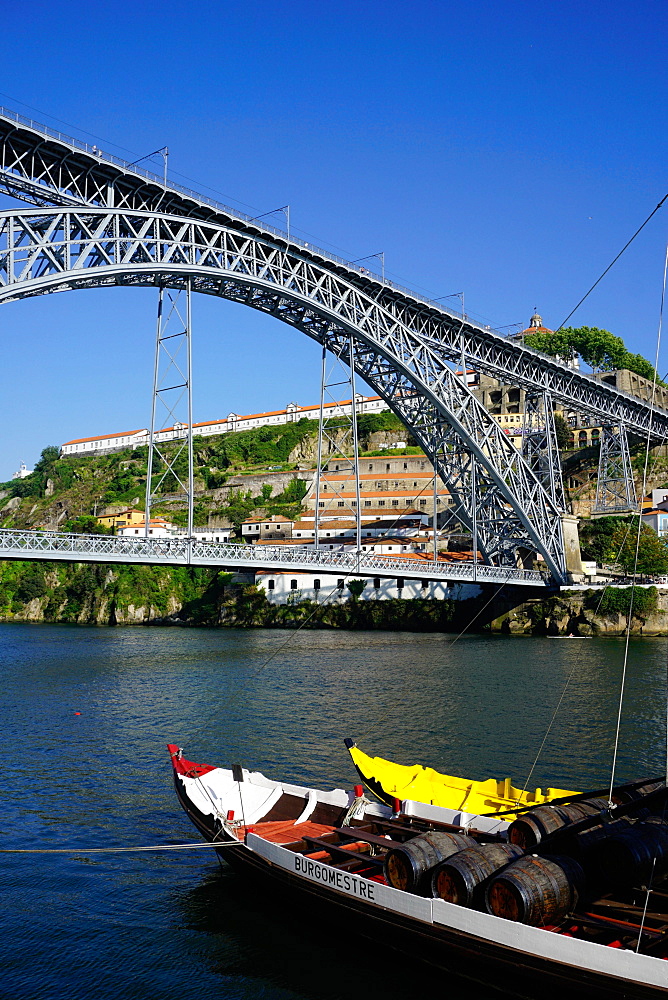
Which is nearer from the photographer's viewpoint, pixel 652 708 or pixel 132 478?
pixel 652 708

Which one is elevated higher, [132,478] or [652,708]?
[132,478]

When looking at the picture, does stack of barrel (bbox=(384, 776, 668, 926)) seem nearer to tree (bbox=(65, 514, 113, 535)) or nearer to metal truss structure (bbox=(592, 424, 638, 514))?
metal truss structure (bbox=(592, 424, 638, 514))

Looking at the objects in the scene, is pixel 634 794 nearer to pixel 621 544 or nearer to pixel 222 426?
pixel 621 544

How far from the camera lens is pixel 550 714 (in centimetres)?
2470

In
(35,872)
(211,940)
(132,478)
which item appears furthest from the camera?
(132,478)

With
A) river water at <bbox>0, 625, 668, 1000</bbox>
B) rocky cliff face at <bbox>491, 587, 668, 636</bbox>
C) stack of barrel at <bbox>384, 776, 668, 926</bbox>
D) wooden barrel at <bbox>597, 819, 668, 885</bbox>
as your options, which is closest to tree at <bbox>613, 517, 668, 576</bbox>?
rocky cliff face at <bbox>491, 587, 668, 636</bbox>

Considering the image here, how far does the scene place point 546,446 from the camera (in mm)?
57750

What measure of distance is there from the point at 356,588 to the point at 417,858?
5137 centimetres

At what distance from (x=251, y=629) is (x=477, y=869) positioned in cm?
5221

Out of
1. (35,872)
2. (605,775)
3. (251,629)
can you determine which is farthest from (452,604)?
(35,872)

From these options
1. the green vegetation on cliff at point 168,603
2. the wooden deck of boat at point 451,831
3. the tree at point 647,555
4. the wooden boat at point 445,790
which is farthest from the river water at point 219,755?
the green vegetation on cliff at point 168,603

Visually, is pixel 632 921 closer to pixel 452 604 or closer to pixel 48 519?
pixel 452 604

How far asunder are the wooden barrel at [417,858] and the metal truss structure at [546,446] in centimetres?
4690

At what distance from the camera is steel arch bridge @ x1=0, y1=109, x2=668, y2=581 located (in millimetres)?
29438
